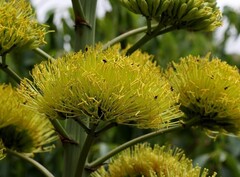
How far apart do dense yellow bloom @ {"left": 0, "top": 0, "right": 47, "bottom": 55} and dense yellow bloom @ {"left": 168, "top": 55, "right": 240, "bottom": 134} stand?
1.23ft

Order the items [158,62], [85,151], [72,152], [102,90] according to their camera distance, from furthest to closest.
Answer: [158,62] < [72,152] < [85,151] < [102,90]

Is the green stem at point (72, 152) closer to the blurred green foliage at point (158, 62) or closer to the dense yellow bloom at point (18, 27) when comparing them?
the dense yellow bloom at point (18, 27)

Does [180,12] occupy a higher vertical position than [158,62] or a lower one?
lower

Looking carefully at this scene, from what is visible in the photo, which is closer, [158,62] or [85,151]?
[85,151]

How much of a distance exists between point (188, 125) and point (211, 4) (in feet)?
1.14

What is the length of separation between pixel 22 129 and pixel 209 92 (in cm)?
60

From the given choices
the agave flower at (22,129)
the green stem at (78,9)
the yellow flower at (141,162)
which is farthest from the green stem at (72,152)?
the green stem at (78,9)

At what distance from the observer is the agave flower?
1812 millimetres

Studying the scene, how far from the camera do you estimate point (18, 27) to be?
1.66m

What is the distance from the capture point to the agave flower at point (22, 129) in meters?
1.81

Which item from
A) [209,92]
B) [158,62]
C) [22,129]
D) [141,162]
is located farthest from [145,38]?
[158,62]

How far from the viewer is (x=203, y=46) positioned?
3357 millimetres

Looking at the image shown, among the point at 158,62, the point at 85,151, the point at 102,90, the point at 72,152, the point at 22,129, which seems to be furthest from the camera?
the point at 158,62

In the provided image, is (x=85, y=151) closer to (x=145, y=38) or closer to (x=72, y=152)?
(x=72, y=152)
